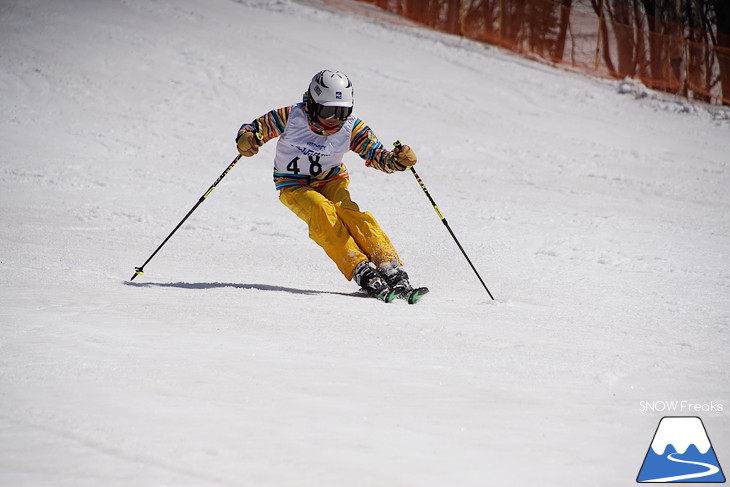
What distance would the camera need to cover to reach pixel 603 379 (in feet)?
11.6

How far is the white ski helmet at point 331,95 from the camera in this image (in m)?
5.45

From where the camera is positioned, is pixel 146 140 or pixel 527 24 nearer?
pixel 146 140

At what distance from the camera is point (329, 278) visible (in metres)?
6.60

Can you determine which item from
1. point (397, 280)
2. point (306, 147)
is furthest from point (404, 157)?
point (397, 280)

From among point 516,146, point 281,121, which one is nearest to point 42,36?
point 516,146

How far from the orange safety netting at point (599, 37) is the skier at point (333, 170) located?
1485 cm

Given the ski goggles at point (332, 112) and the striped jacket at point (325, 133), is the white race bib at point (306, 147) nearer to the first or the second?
the striped jacket at point (325, 133)

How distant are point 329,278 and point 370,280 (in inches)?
51.5

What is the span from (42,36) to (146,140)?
5221 mm

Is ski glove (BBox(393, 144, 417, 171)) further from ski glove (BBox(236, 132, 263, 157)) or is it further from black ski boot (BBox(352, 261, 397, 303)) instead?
ski glove (BBox(236, 132, 263, 157))

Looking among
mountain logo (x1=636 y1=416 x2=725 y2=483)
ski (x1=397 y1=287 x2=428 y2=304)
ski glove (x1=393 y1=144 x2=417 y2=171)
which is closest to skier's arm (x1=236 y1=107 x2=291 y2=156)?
ski glove (x1=393 y1=144 x2=417 y2=171)

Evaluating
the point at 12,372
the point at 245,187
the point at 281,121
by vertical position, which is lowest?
the point at 245,187

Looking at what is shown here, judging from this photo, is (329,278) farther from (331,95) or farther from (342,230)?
(331,95)

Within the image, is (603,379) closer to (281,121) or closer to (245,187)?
(281,121)
